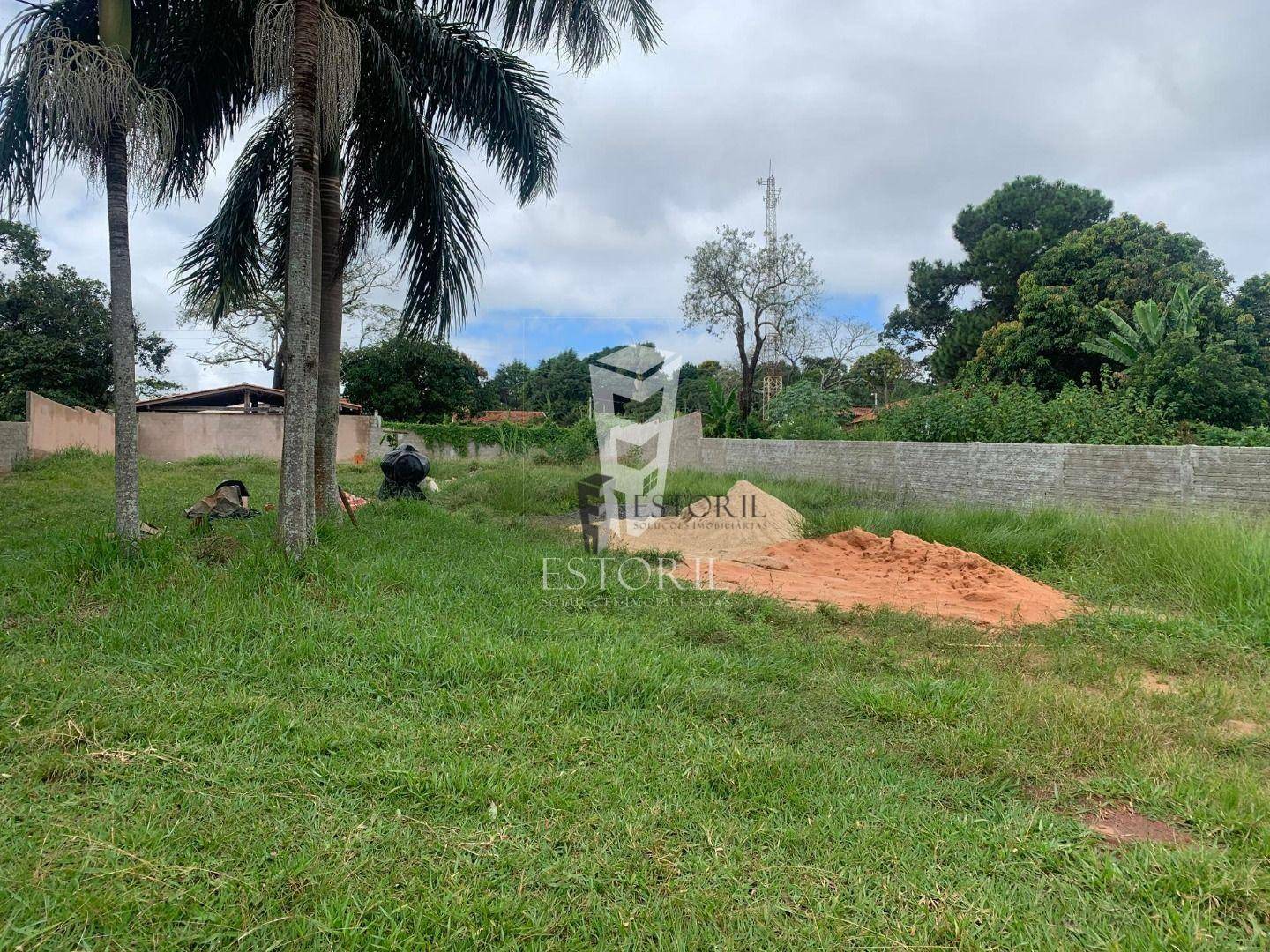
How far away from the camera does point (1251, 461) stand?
20.5ft

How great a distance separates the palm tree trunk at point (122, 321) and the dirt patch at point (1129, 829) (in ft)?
19.0

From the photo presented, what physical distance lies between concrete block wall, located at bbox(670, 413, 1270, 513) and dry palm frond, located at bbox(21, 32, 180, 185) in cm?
930

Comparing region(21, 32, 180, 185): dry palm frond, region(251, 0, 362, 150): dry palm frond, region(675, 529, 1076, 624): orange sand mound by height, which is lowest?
region(675, 529, 1076, 624): orange sand mound

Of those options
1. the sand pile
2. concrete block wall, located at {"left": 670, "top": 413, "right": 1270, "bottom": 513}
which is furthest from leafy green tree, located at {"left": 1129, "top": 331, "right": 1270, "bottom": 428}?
the sand pile

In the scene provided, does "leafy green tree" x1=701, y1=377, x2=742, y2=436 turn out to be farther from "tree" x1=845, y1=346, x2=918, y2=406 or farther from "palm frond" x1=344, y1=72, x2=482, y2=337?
"tree" x1=845, y1=346, x2=918, y2=406

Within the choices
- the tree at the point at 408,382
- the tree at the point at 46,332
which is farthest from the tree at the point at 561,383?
the tree at the point at 46,332

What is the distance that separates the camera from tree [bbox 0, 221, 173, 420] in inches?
816

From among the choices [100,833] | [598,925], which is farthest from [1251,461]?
[100,833]

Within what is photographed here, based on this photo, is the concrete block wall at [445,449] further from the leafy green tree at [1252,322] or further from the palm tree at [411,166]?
the leafy green tree at [1252,322]

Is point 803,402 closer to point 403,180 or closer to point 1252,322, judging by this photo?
point 1252,322

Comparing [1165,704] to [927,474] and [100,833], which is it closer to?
[100,833]

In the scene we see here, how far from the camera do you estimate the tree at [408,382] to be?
3259 cm

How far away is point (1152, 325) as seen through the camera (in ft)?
53.9

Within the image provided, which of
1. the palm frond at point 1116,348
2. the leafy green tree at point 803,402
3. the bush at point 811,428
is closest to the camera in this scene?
the bush at point 811,428
